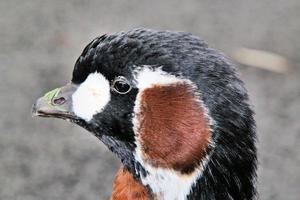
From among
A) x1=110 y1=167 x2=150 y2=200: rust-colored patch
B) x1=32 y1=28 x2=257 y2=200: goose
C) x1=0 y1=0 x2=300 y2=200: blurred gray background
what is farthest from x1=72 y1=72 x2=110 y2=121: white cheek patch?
x1=0 y1=0 x2=300 y2=200: blurred gray background

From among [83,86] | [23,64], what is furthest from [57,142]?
[83,86]

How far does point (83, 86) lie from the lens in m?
1.93

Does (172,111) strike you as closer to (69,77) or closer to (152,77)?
(152,77)

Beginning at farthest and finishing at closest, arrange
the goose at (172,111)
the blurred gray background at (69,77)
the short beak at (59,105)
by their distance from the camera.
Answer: the blurred gray background at (69,77)
the short beak at (59,105)
the goose at (172,111)

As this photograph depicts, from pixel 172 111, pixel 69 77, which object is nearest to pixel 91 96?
pixel 172 111

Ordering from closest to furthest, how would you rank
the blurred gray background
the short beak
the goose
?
1. the goose
2. the short beak
3. the blurred gray background

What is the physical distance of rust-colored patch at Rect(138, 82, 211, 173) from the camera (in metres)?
1.80

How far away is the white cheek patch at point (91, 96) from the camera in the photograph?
1.88 meters

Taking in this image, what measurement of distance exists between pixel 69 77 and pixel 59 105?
1234mm

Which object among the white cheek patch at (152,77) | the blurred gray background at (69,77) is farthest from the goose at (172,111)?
the blurred gray background at (69,77)

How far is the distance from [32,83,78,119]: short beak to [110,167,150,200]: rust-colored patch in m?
0.20

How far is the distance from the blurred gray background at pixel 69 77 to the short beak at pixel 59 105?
2.98ft

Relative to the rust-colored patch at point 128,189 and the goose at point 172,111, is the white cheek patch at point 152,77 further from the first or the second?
the rust-colored patch at point 128,189

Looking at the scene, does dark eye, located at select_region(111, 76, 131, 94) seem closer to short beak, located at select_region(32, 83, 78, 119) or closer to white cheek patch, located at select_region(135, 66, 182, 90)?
white cheek patch, located at select_region(135, 66, 182, 90)
